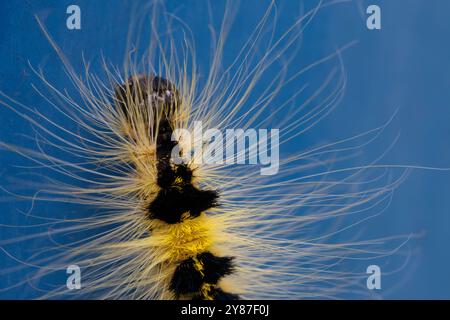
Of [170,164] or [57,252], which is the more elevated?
[170,164]

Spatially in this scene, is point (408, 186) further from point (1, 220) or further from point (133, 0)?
point (1, 220)

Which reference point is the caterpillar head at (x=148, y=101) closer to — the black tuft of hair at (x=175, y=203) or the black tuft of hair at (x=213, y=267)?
the black tuft of hair at (x=175, y=203)

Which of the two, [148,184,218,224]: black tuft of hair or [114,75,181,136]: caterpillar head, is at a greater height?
[114,75,181,136]: caterpillar head

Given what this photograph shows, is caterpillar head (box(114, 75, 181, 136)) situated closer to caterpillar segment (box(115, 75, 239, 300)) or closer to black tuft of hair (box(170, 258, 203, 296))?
caterpillar segment (box(115, 75, 239, 300))

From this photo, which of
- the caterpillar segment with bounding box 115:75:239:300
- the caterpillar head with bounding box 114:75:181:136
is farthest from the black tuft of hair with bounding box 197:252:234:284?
the caterpillar head with bounding box 114:75:181:136

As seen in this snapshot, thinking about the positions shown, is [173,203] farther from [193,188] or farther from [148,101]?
[148,101]

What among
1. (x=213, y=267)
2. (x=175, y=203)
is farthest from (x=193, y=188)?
(x=213, y=267)
